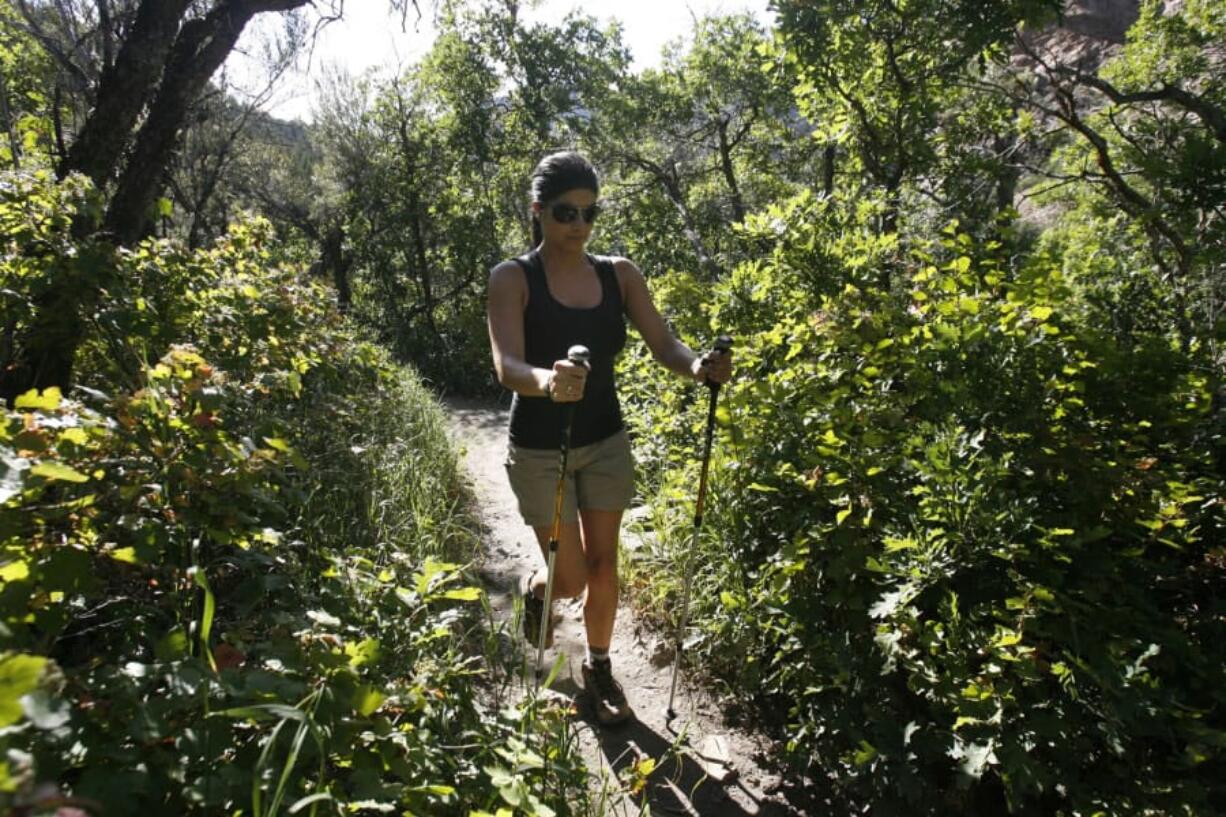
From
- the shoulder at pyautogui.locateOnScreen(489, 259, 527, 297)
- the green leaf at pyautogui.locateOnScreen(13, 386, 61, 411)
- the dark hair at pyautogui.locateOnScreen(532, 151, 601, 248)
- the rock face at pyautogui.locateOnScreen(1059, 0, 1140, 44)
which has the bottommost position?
the green leaf at pyautogui.locateOnScreen(13, 386, 61, 411)

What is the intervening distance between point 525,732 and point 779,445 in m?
1.68

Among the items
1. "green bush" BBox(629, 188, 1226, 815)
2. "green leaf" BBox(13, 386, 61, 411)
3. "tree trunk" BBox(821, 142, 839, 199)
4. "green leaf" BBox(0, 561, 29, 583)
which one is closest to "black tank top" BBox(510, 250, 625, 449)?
"green bush" BBox(629, 188, 1226, 815)

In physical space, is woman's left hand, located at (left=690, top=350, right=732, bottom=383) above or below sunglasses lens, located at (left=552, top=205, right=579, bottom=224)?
below

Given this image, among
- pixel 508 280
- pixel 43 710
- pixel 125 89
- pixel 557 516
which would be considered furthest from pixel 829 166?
pixel 43 710

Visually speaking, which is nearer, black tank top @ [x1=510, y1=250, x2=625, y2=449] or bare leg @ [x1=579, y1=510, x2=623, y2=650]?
black tank top @ [x1=510, y1=250, x2=625, y2=449]

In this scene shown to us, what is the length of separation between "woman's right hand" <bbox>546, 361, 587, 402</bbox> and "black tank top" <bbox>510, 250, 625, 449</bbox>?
504 millimetres

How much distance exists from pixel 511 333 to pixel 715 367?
84cm

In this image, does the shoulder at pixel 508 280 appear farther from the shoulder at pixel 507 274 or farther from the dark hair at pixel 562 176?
the dark hair at pixel 562 176

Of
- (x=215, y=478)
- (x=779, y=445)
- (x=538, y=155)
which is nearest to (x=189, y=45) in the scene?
(x=215, y=478)

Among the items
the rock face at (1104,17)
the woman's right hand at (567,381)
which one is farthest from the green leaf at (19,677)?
the rock face at (1104,17)

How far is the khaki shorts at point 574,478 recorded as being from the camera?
9.16 ft

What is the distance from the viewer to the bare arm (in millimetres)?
2359

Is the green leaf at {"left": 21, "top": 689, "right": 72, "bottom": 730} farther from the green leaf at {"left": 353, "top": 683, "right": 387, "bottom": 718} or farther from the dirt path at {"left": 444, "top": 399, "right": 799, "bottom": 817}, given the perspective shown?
the dirt path at {"left": 444, "top": 399, "right": 799, "bottom": 817}

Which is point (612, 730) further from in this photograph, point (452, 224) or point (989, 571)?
point (452, 224)
